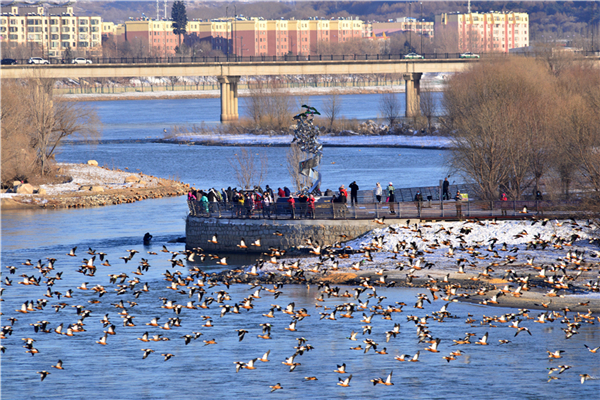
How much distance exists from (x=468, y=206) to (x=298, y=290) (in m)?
12.1

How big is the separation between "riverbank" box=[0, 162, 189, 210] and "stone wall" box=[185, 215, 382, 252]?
78.1ft

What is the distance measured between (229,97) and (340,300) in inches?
4007

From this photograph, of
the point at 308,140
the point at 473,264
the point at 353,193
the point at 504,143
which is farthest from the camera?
the point at 504,143

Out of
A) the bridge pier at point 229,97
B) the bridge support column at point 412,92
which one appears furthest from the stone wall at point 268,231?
the bridge support column at point 412,92

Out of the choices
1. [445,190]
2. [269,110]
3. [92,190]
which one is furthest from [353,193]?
[269,110]

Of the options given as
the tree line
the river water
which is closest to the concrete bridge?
the tree line

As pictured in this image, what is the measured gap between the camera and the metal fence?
1929 inches

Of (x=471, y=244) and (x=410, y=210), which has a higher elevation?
(x=410, y=210)

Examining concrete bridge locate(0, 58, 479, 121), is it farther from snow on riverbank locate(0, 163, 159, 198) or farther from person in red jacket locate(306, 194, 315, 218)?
person in red jacket locate(306, 194, 315, 218)

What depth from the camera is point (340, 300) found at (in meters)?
40.8

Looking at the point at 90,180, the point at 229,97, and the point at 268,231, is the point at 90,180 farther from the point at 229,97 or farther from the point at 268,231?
the point at 229,97

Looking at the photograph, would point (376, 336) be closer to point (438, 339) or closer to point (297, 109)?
point (438, 339)

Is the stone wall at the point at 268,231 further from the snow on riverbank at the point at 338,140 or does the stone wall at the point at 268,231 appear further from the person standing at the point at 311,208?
the snow on riverbank at the point at 338,140

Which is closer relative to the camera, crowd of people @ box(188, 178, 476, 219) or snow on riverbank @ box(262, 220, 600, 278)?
snow on riverbank @ box(262, 220, 600, 278)
